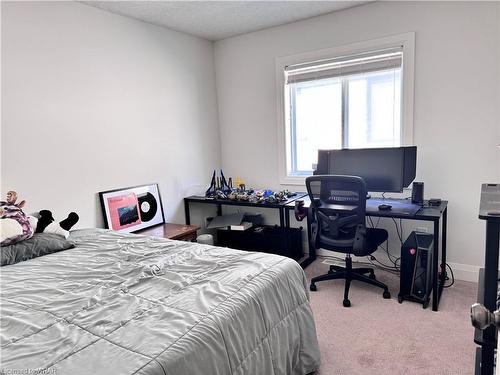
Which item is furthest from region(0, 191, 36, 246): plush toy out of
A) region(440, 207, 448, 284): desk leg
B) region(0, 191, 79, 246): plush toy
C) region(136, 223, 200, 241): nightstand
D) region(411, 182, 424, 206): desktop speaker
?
region(440, 207, 448, 284): desk leg

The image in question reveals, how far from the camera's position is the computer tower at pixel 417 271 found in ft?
8.23

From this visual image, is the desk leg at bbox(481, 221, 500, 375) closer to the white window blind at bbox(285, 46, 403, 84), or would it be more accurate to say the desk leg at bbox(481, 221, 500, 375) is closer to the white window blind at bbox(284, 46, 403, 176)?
the white window blind at bbox(284, 46, 403, 176)

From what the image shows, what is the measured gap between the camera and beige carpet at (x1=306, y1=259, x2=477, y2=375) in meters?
1.90

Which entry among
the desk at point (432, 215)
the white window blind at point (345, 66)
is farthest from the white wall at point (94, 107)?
the desk at point (432, 215)

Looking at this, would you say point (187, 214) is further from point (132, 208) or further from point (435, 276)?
point (435, 276)

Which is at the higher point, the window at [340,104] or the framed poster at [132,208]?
the window at [340,104]

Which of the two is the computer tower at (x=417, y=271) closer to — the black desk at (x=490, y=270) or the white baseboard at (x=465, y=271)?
the white baseboard at (x=465, y=271)

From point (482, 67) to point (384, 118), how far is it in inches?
32.3

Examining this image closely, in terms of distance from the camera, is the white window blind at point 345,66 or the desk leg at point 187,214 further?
the desk leg at point 187,214

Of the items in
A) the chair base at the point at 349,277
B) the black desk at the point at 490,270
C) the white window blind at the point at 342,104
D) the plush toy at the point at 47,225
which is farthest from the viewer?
the white window blind at the point at 342,104

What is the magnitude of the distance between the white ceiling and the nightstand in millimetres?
1932

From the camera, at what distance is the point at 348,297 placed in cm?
274

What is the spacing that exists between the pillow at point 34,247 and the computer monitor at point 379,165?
2.27m

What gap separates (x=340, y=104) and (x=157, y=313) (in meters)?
2.81
